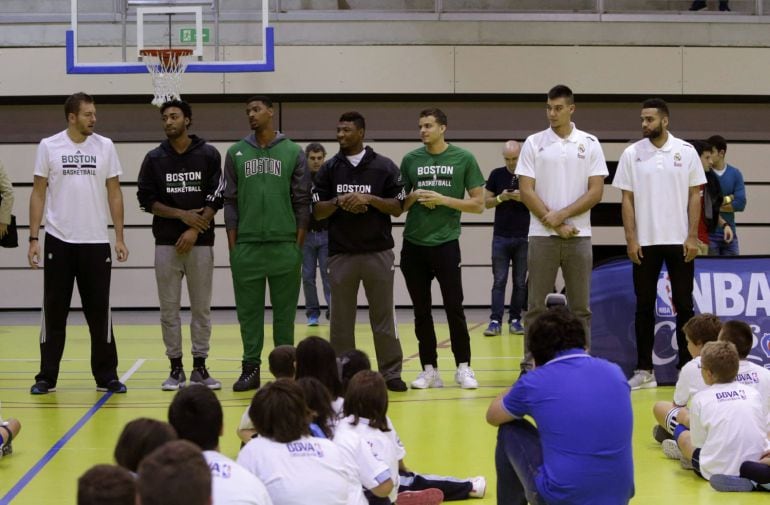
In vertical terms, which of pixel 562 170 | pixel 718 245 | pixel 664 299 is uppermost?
pixel 562 170

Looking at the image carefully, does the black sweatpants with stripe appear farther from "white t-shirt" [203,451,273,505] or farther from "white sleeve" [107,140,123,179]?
"white t-shirt" [203,451,273,505]

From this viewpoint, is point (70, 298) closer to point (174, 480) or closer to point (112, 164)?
point (112, 164)

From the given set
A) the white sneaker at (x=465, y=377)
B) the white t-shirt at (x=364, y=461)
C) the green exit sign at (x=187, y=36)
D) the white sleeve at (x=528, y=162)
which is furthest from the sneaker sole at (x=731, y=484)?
the green exit sign at (x=187, y=36)

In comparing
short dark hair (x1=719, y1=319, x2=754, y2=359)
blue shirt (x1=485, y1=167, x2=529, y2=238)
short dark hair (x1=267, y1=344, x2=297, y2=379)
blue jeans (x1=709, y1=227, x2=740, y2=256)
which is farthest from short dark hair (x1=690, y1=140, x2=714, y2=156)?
short dark hair (x1=267, y1=344, x2=297, y2=379)

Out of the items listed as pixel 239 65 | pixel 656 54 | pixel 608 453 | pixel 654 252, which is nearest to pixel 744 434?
pixel 608 453

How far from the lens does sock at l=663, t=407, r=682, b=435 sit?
20.6ft

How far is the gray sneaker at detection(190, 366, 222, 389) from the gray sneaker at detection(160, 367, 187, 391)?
114mm

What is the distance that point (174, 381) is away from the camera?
8.44 m

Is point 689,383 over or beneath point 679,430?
over

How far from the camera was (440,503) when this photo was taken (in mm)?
5324

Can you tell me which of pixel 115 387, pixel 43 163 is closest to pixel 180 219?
pixel 43 163

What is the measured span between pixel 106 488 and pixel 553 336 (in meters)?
2.37

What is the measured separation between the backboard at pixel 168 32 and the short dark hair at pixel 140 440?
27.8ft

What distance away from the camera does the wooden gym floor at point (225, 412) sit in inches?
226
